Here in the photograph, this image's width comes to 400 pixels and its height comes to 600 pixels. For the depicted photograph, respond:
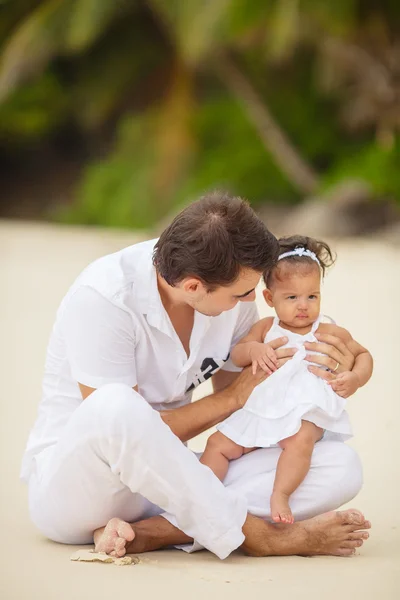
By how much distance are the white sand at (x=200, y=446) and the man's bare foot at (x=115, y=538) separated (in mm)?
88

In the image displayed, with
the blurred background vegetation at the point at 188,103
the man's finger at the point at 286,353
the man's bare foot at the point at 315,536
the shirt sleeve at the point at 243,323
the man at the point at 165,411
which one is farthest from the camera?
the blurred background vegetation at the point at 188,103

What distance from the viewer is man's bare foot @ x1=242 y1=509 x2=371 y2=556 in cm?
340

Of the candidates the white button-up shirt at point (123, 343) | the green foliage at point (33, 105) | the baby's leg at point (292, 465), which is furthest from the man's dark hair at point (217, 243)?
the green foliage at point (33, 105)

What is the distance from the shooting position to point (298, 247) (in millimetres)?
3730

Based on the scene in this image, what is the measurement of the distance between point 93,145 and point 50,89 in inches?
81.9

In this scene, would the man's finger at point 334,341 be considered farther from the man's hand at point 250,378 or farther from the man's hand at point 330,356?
the man's hand at point 250,378

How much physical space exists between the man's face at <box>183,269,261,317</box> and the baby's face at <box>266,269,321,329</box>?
268 mm

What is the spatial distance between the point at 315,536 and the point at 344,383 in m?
0.53

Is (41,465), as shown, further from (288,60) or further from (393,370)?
(288,60)

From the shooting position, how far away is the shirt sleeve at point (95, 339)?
131 inches

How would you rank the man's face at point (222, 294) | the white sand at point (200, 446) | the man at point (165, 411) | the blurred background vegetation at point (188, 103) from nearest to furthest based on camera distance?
the white sand at point (200, 446) → the man at point (165, 411) → the man's face at point (222, 294) → the blurred background vegetation at point (188, 103)

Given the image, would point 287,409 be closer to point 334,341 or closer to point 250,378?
point 250,378

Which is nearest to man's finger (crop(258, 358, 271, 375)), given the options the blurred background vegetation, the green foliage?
the blurred background vegetation

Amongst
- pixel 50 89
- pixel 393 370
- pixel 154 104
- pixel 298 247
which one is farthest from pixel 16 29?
pixel 298 247
